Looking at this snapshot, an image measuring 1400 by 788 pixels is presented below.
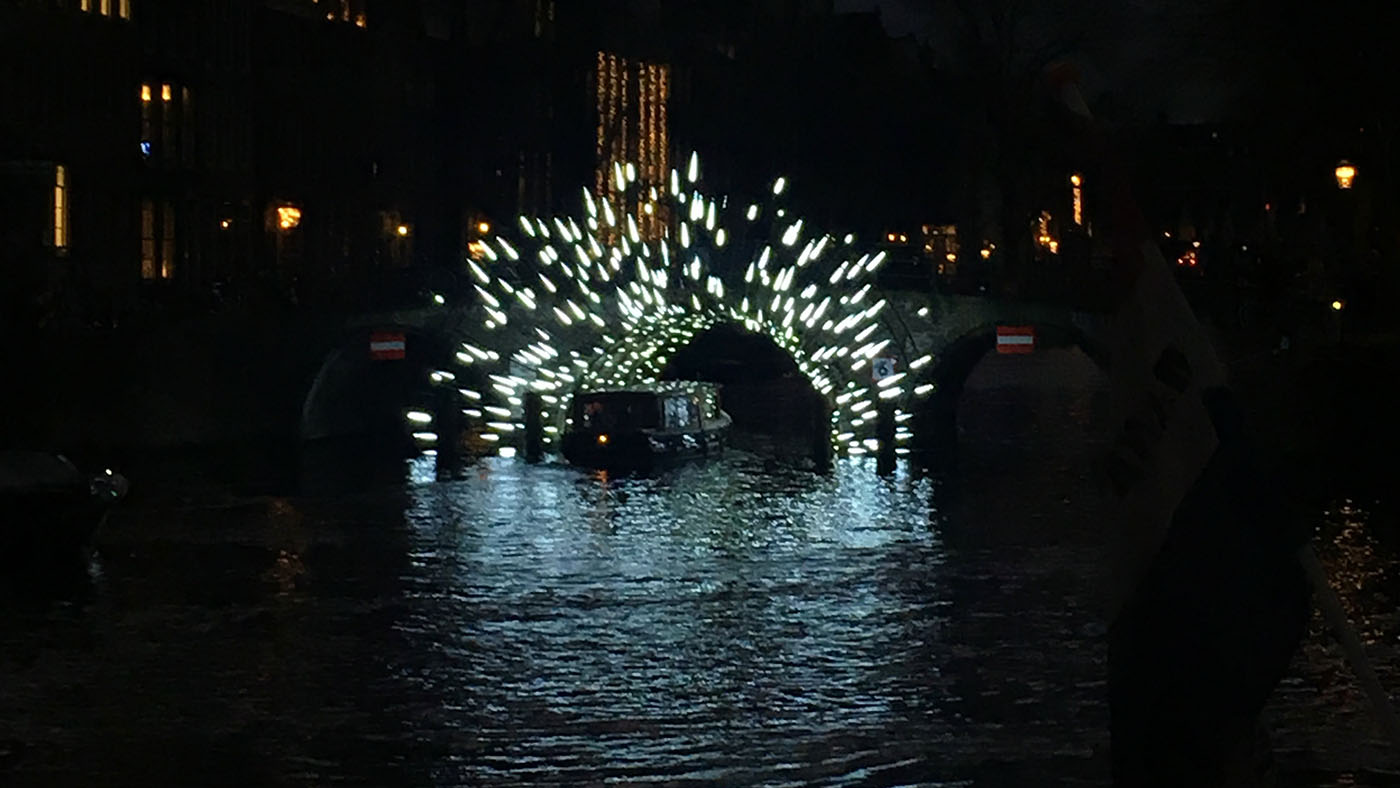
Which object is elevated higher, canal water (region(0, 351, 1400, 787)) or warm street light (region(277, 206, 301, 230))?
warm street light (region(277, 206, 301, 230))

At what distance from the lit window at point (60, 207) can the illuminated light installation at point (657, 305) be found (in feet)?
26.2

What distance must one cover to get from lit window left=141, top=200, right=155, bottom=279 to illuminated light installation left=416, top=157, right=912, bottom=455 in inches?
329

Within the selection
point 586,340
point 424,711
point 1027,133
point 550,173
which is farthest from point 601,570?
point 550,173

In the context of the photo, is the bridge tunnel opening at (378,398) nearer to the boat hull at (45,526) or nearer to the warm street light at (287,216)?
the warm street light at (287,216)

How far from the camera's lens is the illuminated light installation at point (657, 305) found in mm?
42312

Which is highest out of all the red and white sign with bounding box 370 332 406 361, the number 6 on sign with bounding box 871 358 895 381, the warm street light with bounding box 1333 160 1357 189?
the warm street light with bounding box 1333 160 1357 189

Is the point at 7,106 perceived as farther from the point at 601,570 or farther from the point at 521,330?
the point at 601,570

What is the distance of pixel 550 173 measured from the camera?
→ 2692 inches

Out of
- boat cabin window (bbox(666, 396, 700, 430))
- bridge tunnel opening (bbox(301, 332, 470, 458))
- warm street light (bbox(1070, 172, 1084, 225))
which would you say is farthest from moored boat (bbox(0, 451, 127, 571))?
warm street light (bbox(1070, 172, 1084, 225))

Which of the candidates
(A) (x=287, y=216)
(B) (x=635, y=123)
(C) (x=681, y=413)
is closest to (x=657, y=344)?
(C) (x=681, y=413)

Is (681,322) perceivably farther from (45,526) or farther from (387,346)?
(45,526)

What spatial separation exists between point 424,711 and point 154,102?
35.0 meters

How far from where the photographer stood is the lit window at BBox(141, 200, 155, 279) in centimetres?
4929

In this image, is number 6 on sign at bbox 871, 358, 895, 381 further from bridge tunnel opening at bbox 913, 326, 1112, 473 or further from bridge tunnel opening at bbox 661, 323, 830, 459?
bridge tunnel opening at bbox 661, 323, 830, 459
